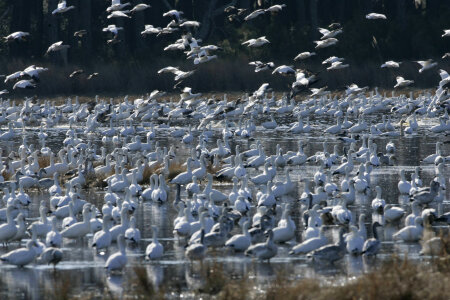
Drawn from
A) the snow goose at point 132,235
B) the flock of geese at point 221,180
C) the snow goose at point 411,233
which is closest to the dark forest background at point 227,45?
the flock of geese at point 221,180

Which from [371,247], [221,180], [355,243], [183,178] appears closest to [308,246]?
[355,243]

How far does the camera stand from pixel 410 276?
504 inches

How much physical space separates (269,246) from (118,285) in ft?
8.17

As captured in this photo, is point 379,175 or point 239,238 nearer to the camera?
point 239,238

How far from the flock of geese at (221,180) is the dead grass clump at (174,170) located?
0.06 meters

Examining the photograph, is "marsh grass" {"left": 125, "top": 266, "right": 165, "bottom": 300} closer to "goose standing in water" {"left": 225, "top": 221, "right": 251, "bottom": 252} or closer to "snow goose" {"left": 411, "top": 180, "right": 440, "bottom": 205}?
"goose standing in water" {"left": 225, "top": 221, "right": 251, "bottom": 252}

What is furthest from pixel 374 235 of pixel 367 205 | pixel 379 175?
pixel 379 175

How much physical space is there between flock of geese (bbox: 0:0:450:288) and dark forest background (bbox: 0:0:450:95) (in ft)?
27.3

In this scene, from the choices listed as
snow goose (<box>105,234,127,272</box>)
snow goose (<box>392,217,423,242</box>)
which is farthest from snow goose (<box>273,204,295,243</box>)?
snow goose (<box>105,234,127,272</box>)

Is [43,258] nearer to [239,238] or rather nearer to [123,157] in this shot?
[239,238]

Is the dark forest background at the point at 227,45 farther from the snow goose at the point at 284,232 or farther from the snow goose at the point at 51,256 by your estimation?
the snow goose at the point at 51,256

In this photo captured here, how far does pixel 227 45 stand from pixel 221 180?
35.6 m

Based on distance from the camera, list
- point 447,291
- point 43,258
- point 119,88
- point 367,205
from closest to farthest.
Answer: point 447,291
point 43,258
point 367,205
point 119,88

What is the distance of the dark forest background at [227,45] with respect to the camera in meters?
55.5
